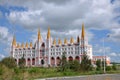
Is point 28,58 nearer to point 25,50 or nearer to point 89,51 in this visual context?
point 25,50

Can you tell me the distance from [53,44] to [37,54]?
1131cm

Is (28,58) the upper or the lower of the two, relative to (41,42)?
lower

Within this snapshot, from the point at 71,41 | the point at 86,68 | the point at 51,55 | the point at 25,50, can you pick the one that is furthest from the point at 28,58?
the point at 86,68

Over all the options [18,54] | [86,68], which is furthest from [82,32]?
[86,68]

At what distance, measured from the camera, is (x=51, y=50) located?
141m

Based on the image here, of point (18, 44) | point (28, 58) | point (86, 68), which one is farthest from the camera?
point (18, 44)

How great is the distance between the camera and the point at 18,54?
154 metres

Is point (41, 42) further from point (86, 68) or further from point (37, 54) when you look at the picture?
point (86, 68)

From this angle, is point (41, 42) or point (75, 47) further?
point (41, 42)

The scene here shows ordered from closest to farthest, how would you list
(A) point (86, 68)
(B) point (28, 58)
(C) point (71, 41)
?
(A) point (86, 68)
(C) point (71, 41)
(B) point (28, 58)

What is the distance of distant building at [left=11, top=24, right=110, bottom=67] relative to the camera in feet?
429

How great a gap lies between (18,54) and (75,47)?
41461mm

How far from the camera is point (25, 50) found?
151 m

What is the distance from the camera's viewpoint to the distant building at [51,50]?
429 feet
